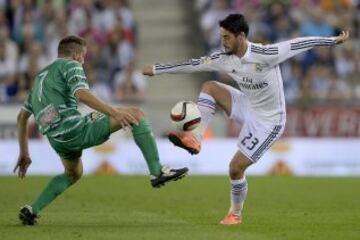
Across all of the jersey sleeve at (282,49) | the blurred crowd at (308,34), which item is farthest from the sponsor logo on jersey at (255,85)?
the blurred crowd at (308,34)

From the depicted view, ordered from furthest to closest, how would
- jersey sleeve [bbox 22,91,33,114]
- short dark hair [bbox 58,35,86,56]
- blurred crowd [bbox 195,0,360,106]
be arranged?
blurred crowd [bbox 195,0,360,106]
jersey sleeve [bbox 22,91,33,114]
short dark hair [bbox 58,35,86,56]

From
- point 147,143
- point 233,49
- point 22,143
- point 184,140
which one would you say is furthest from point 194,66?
point 22,143

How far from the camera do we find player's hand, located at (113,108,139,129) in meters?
9.95

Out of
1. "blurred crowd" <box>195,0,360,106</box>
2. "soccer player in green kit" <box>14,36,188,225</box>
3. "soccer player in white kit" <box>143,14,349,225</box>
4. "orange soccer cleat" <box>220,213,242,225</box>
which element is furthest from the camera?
"blurred crowd" <box>195,0,360,106</box>

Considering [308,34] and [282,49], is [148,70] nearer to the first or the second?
[282,49]

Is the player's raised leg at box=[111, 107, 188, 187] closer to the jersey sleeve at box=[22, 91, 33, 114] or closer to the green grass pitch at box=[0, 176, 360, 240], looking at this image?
the green grass pitch at box=[0, 176, 360, 240]

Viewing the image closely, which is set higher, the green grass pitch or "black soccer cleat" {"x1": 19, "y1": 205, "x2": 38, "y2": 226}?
"black soccer cleat" {"x1": 19, "y1": 205, "x2": 38, "y2": 226}

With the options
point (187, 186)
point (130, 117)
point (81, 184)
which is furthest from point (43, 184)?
point (130, 117)

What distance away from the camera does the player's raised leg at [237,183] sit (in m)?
11.6

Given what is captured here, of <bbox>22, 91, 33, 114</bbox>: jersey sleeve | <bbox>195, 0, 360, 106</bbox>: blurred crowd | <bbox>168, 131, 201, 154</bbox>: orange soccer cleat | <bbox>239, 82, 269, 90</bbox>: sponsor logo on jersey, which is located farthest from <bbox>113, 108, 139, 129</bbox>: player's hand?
<bbox>195, 0, 360, 106</bbox>: blurred crowd

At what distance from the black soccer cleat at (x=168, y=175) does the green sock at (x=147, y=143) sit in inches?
2.1

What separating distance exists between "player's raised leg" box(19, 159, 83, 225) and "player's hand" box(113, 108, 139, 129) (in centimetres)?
139

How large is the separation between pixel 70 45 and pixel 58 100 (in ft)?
1.98

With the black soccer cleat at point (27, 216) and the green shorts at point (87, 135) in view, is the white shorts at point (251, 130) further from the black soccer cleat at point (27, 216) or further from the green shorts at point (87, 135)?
the black soccer cleat at point (27, 216)
